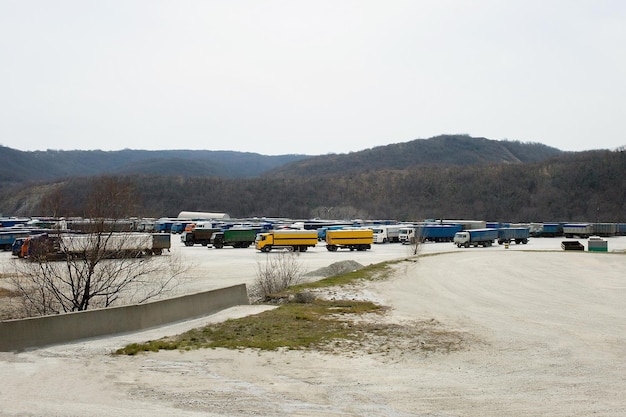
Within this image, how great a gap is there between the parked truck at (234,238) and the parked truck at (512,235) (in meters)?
31.6

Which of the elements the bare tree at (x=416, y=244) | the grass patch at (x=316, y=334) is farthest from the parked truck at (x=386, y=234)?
the grass patch at (x=316, y=334)

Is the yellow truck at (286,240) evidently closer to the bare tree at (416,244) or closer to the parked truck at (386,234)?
the bare tree at (416,244)

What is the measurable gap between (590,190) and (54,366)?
159 m

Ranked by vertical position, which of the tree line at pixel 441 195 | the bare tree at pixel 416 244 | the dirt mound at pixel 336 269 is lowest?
the dirt mound at pixel 336 269

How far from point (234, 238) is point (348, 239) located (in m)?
12.9

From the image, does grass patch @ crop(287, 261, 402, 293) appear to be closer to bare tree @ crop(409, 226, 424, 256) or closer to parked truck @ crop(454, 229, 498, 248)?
bare tree @ crop(409, 226, 424, 256)

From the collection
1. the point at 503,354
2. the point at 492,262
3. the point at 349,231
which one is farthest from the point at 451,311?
the point at 349,231

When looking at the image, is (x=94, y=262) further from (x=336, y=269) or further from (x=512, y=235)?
(x=512, y=235)

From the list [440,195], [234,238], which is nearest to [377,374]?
[234,238]

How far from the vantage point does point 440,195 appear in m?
169

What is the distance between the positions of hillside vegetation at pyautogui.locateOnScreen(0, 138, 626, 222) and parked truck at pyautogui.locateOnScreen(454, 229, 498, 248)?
78022 millimetres

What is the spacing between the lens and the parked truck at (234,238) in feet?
219

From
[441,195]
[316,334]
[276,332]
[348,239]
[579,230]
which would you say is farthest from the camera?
[441,195]

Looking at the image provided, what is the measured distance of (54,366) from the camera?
13508 millimetres
